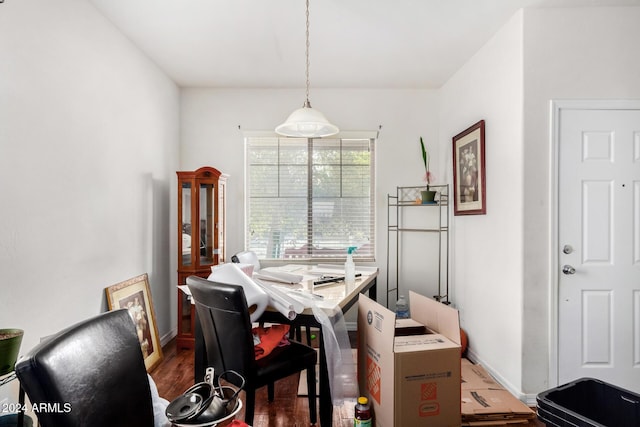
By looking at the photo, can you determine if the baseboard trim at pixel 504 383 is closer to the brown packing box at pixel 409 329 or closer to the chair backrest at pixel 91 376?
the brown packing box at pixel 409 329

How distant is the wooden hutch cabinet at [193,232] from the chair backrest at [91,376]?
221cm

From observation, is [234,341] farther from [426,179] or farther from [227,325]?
[426,179]

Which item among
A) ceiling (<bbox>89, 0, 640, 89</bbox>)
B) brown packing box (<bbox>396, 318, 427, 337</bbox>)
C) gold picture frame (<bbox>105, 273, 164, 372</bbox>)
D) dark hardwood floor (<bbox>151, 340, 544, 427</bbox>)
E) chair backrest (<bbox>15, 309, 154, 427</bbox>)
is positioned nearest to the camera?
chair backrest (<bbox>15, 309, 154, 427</bbox>)

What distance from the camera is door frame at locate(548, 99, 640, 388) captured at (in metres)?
2.29

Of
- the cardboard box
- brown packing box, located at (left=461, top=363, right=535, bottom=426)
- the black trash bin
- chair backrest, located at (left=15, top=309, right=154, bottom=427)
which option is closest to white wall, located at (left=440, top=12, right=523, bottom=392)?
brown packing box, located at (left=461, top=363, right=535, bottom=426)

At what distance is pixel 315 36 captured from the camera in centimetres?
265

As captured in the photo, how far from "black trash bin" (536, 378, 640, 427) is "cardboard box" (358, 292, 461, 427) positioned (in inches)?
14.7

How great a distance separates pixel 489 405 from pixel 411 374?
101cm

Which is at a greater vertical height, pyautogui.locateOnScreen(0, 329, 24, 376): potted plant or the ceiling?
the ceiling

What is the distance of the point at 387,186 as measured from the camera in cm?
381

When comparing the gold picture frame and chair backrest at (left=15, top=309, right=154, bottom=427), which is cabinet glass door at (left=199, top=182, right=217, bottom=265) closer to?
the gold picture frame

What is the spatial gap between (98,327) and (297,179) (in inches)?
118

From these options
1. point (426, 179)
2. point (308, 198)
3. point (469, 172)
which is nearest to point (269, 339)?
point (308, 198)

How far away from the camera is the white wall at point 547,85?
2.29 m
